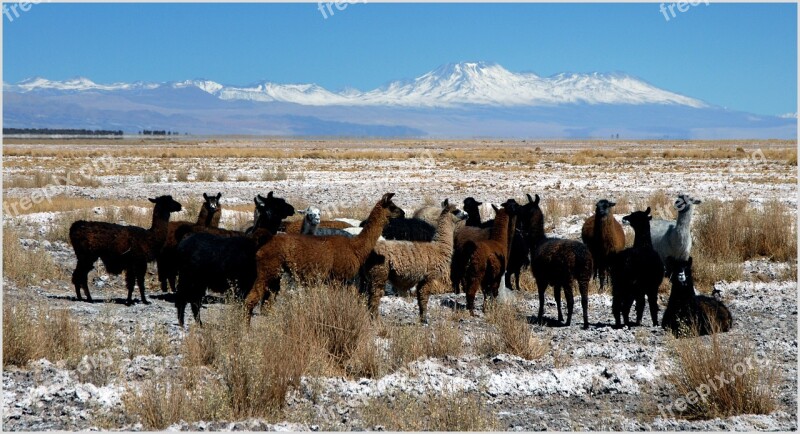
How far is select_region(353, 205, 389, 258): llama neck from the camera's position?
10266mm

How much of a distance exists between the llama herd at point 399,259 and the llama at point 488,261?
1 cm

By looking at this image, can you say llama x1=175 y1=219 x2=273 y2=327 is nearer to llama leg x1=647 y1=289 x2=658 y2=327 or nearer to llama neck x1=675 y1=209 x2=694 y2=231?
llama leg x1=647 y1=289 x2=658 y2=327

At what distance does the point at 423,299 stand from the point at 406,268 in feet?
1.34

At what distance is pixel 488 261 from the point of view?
11.0 m

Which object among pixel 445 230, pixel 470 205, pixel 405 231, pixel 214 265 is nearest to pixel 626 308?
pixel 445 230

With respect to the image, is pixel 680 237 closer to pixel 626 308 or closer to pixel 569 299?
pixel 626 308

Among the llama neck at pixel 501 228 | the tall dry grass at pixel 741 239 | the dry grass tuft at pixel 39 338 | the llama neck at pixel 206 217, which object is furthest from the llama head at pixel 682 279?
the llama neck at pixel 206 217

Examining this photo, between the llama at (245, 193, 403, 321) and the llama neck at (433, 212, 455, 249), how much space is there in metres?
0.86

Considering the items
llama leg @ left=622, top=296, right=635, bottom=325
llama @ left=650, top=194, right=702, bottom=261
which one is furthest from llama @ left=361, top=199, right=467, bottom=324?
llama @ left=650, top=194, right=702, bottom=261

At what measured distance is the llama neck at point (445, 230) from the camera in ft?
36.0

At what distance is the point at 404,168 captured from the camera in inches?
1693

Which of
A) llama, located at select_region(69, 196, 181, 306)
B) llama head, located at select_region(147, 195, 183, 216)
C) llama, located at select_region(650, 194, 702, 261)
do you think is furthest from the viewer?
llama, located at select_region(650, 194, 702, 261)

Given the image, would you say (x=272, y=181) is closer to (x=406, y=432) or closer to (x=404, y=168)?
(x=404, y=168)

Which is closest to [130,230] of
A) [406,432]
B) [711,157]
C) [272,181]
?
[406,432]
